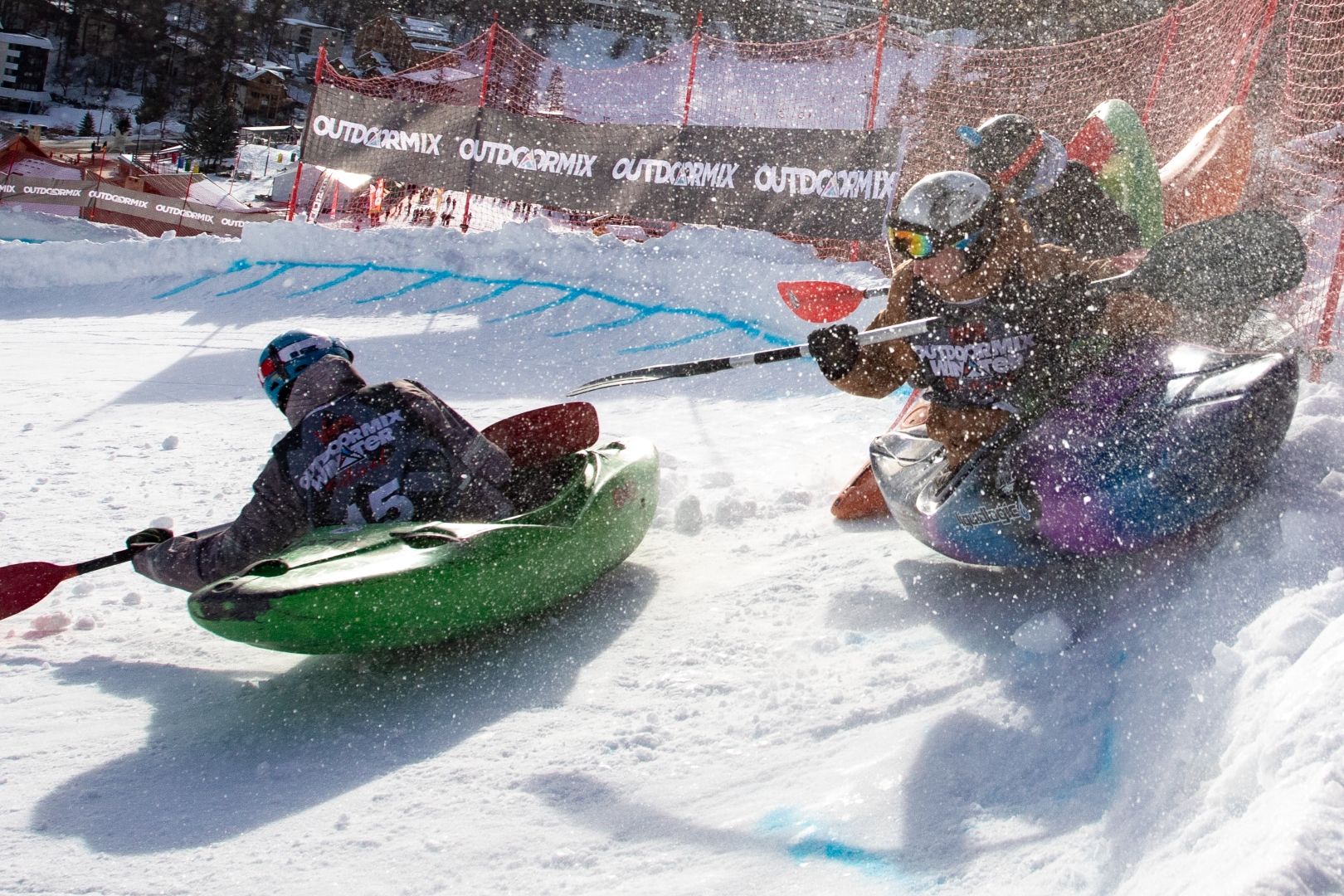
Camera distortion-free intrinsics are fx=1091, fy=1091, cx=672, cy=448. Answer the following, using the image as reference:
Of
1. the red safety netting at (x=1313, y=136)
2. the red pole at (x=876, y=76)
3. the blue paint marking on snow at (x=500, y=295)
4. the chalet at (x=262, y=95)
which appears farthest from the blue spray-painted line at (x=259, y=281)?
the chalet at (x=262, y=95)

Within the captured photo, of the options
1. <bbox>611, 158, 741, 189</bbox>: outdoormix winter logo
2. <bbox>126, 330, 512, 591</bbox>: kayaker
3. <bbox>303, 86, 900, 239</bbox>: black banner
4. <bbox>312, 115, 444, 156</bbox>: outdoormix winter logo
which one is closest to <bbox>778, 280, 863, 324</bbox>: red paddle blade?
<bbox>126, 330, 512, 591</bbox>: kayaker

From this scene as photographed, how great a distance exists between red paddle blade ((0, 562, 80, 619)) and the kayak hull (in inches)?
116

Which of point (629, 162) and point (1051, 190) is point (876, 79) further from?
point (1051, 190)

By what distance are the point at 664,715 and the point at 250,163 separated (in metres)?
36.9

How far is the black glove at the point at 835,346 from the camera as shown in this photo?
3584 mm

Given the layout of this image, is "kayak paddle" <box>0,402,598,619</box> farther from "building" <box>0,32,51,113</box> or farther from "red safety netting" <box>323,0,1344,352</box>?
"building" <box>0,32,51,113</box>

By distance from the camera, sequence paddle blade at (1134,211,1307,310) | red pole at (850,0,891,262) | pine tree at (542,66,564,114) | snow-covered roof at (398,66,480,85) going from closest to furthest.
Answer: paddle blade at (1134,211,1307,310)
red pole at (850,0,891,262)
snow-covered roof at (398,66,480,85)
pine tree at (542,66,564,114)

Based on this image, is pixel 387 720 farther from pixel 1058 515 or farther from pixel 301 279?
pixel 301 279

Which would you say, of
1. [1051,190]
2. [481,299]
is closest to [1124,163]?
[1051,190]

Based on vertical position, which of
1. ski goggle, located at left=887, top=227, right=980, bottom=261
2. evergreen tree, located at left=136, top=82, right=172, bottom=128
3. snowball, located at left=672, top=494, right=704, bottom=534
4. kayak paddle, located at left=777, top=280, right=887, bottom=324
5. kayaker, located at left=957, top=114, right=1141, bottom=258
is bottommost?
snowball, located at left=672, top=494, right=704, bottom=534

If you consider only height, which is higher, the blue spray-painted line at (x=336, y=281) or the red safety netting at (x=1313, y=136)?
the red safety netting at (x=1313, y=136)

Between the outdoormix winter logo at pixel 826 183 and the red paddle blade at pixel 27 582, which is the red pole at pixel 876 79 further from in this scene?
the red paddle blade at pixel 27 582

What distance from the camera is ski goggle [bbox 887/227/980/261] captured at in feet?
11.0

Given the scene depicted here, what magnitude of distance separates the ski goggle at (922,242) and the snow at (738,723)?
109 centimetres
